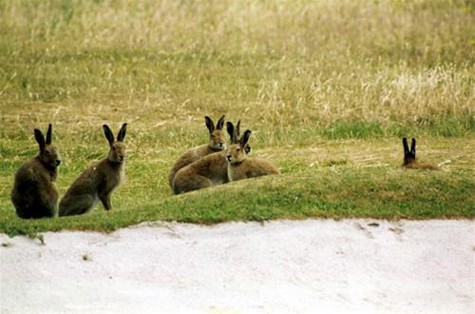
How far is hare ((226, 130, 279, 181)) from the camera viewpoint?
13.1m

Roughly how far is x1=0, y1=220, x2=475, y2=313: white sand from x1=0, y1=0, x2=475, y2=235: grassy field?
10.0 inches

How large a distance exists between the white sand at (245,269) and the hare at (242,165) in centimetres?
237

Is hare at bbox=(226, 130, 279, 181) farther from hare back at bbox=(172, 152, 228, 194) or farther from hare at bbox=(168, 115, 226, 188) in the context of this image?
hare at bbox=(168, 115, 226, 188)

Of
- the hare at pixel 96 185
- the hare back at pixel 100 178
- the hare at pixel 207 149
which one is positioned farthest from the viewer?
the hare at pixel 207 149

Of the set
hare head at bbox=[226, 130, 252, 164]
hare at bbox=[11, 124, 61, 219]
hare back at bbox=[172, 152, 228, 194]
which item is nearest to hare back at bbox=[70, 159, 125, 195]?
hare at bbox=[11, 124, 61, 219]

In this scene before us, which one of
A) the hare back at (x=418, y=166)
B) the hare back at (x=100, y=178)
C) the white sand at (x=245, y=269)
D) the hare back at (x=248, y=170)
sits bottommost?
→ the white sand at (x=245, y=269)

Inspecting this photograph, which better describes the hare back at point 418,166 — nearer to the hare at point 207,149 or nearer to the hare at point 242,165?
the hare at point 242,165

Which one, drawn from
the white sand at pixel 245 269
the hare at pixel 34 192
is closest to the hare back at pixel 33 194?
the hare at pixel 34 192

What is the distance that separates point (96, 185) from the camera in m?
12.4

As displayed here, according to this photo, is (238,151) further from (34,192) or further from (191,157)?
(34,192)

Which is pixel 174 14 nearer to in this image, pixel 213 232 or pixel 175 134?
pixel 175 134

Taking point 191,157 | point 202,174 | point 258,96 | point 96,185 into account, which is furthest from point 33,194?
point 258,96

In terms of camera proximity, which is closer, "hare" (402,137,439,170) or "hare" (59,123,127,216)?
"hare" (59,123,127,216)

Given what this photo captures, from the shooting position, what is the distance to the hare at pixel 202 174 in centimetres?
1327
